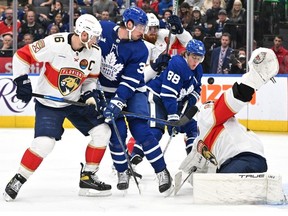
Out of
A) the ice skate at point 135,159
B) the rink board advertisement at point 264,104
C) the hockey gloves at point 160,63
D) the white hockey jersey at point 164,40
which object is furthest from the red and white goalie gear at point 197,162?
the rink board advertisement at point 264,104

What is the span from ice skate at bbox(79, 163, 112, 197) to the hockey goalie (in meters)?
0.64

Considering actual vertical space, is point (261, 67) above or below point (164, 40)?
above

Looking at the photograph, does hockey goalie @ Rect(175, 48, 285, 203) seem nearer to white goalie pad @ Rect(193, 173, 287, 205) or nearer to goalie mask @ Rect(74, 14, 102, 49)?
white goalie pad @ Rect(193, 173, 287, 205)

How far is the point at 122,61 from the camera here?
19.6ft

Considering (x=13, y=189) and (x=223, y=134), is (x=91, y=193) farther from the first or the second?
(x=223, y=134)

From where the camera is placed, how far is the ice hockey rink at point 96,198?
531 cm

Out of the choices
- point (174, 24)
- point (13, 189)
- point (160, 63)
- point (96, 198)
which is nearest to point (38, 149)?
point (13, 189)

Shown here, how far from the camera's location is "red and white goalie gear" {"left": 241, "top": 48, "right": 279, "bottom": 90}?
5266 mm

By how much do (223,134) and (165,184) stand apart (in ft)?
1.86

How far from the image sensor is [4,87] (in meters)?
10.5

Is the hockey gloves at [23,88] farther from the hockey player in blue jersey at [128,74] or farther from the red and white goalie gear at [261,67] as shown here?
the red and white goalie gear at [261,67]

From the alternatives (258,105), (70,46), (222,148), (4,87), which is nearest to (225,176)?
(222,148)

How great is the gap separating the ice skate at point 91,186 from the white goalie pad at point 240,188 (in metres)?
0.74

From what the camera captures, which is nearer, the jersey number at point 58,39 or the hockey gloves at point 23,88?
the hockey gloves at point 23,88
